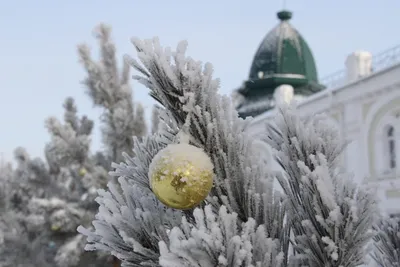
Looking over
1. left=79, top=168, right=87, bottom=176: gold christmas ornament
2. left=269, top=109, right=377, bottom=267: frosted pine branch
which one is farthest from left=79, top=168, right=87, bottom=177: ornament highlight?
left=269, top=109, right=377, bottom=267: frosted pine branch

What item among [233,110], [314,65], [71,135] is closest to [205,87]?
[233,110]

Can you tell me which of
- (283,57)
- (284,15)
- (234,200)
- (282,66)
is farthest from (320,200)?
(284,15)

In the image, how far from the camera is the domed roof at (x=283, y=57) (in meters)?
18.2

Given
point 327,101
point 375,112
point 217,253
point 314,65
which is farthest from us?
point 314,65

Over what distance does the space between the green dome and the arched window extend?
8.93m

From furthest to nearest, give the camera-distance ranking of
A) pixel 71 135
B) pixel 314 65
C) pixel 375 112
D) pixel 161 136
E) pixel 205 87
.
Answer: pixel 314 65 < pixel 375 112 < pixel 71 135 < pixel 161 136 < pixel 205 87

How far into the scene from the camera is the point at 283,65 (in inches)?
719

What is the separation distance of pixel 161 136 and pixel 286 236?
393 mm

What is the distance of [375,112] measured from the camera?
339 inches

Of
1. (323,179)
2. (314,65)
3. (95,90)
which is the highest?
(314,65)

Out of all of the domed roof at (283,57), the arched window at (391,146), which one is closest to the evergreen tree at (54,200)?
the arched window at (391,146)

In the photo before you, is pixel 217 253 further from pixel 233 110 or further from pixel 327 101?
pixel 327 101

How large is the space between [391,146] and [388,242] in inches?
301

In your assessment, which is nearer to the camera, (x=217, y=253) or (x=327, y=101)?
(x=217, y=253)
